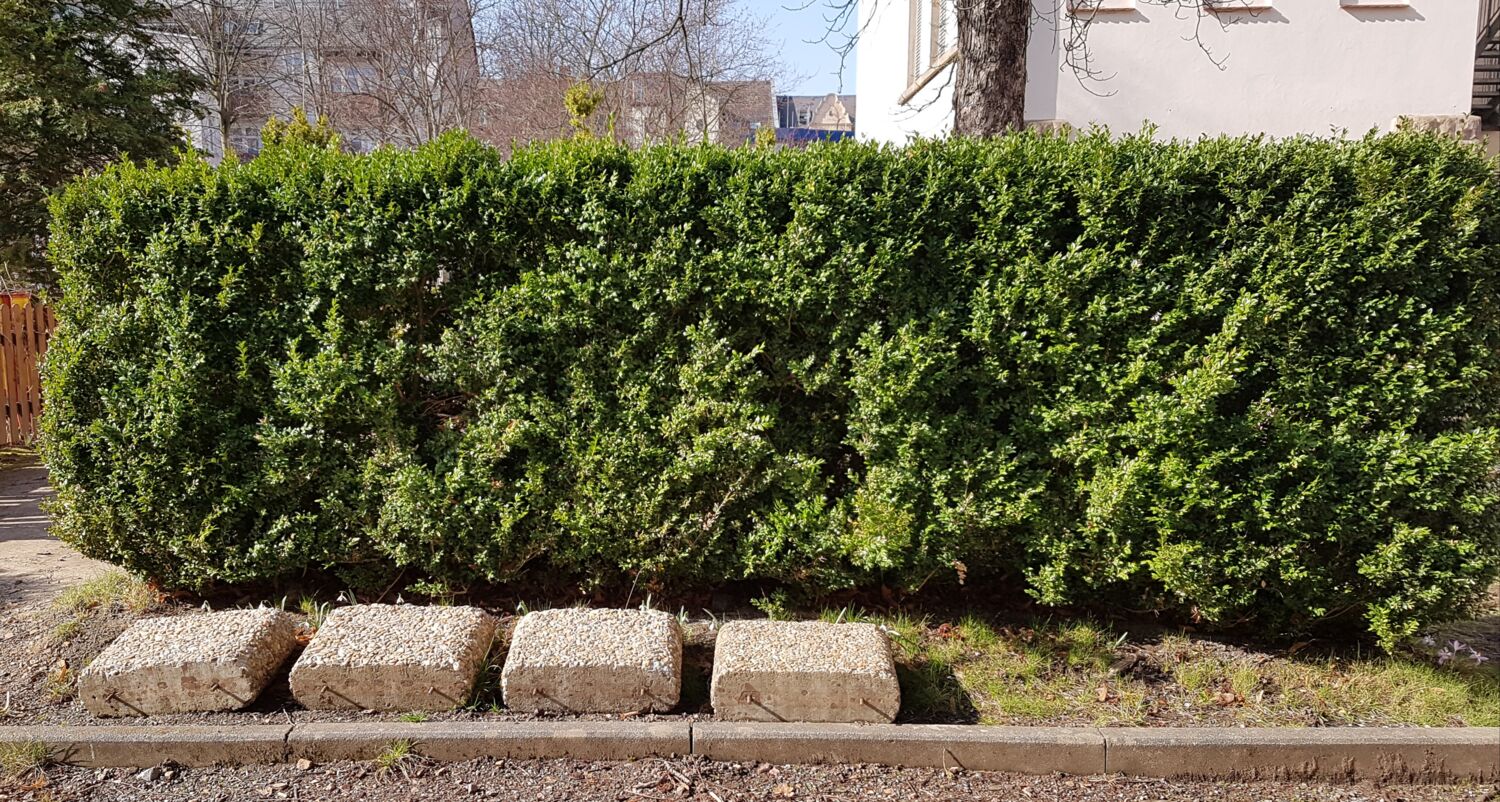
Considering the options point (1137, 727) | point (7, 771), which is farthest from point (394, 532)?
point (1137, 727)

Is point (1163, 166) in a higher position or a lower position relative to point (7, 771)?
higher

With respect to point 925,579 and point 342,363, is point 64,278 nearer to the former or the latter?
point 342,363

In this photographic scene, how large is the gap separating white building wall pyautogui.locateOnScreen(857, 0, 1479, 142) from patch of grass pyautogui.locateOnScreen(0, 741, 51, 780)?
789cm

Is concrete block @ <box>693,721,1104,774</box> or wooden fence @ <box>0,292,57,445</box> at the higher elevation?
wooden fence @ <box>0,292,57,445</box>

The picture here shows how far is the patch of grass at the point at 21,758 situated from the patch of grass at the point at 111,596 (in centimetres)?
116

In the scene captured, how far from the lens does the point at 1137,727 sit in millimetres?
3635

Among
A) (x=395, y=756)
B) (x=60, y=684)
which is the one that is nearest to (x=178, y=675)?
(x=60, y=684)

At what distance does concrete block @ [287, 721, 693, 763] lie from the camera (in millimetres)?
3492

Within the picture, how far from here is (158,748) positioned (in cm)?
347

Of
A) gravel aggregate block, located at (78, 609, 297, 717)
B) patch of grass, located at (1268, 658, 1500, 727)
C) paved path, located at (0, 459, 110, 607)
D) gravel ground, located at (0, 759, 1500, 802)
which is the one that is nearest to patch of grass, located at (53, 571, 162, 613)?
A: paved path, located at (0, 459, 110, 607)

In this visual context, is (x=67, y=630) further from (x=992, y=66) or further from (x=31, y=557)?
(x=992, y=66)

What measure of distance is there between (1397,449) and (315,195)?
4.96m

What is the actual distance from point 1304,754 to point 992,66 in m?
3.86

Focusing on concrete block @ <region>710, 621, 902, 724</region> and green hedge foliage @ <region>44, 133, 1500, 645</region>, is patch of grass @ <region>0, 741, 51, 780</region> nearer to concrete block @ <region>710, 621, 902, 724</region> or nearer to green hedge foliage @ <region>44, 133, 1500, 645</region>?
green hedge foliage @ <region>44, 133, 1500, 645</region>
